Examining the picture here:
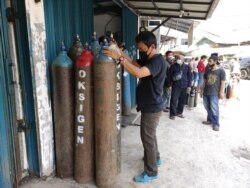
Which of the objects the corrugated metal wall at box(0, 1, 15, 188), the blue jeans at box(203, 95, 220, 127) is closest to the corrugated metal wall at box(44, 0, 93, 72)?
the corrugated metal wall at box(0, 1, 15, 188)

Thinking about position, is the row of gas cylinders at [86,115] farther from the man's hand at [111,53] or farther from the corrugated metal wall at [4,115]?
the corrugated metal wall at [4,115]

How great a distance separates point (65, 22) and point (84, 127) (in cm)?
138

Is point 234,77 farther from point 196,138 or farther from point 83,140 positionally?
point 83,140

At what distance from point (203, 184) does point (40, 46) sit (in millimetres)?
2615

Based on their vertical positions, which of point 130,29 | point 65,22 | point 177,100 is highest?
point 130,29

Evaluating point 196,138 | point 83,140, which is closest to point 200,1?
point 196,138

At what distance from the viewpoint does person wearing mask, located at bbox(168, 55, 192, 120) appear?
6.00 metres

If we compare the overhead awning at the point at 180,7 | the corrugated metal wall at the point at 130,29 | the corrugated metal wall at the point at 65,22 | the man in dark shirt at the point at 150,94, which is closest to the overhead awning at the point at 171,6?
the overhead awning at the point at 180,7

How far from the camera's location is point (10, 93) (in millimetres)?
2502

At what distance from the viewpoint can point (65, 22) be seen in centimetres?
304

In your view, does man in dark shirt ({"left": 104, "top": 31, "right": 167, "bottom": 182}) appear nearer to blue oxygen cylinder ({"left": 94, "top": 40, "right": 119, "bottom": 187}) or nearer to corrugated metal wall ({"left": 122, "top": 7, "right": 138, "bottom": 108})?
blue oxygen cylinder ({"left": 94, "top": 40, "right": 119, "bottom": 187})

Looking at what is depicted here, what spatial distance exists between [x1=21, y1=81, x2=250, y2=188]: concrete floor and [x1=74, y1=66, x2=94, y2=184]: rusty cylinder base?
0.18 metres

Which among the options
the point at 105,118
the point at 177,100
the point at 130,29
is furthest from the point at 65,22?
the point at 177,100

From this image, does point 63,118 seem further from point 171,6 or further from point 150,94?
point 171,6
